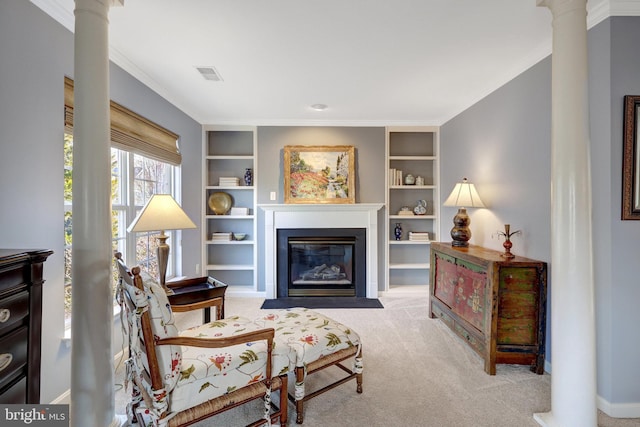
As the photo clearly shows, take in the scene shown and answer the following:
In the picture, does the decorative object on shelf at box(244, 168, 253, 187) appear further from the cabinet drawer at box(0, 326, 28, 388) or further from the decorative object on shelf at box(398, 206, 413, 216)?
the cabinet drawer at box(0, 326, 28, 388)

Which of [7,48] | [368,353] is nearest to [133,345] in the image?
[7,48]

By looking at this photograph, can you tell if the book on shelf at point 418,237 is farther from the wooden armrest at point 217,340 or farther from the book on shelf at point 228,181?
the wooden armrest at point 217,340

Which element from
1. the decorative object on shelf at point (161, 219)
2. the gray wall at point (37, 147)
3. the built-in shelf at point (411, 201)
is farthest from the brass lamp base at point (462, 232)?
the gray wall at point (37, 147)

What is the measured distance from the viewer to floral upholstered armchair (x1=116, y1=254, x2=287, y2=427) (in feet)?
4.50

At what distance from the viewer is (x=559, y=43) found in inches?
63.8

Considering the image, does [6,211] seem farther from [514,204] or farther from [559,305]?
[514,204]

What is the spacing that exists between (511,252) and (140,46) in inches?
139

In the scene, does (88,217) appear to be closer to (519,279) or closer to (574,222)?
A: (574,222)

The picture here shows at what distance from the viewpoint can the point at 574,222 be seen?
1.58 m

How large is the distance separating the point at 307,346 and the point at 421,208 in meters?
3.14

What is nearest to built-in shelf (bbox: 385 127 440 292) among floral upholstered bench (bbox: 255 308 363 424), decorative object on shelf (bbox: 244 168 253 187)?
decorative object on shelf (bbox: 244 168 253 187)

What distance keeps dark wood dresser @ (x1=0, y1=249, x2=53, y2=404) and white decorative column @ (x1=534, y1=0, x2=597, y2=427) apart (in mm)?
2492

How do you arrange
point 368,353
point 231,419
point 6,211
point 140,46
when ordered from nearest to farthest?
point 6,211, point 231,419, point 140,46, point 368,353

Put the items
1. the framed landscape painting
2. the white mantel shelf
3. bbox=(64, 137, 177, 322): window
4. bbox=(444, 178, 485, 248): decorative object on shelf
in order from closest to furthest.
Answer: bbox=(64, 137, 177, 322): window, bbox=(444, 178, 485, 248): decorative object on shelf, the white mantel shelf, the framed landscape painting
